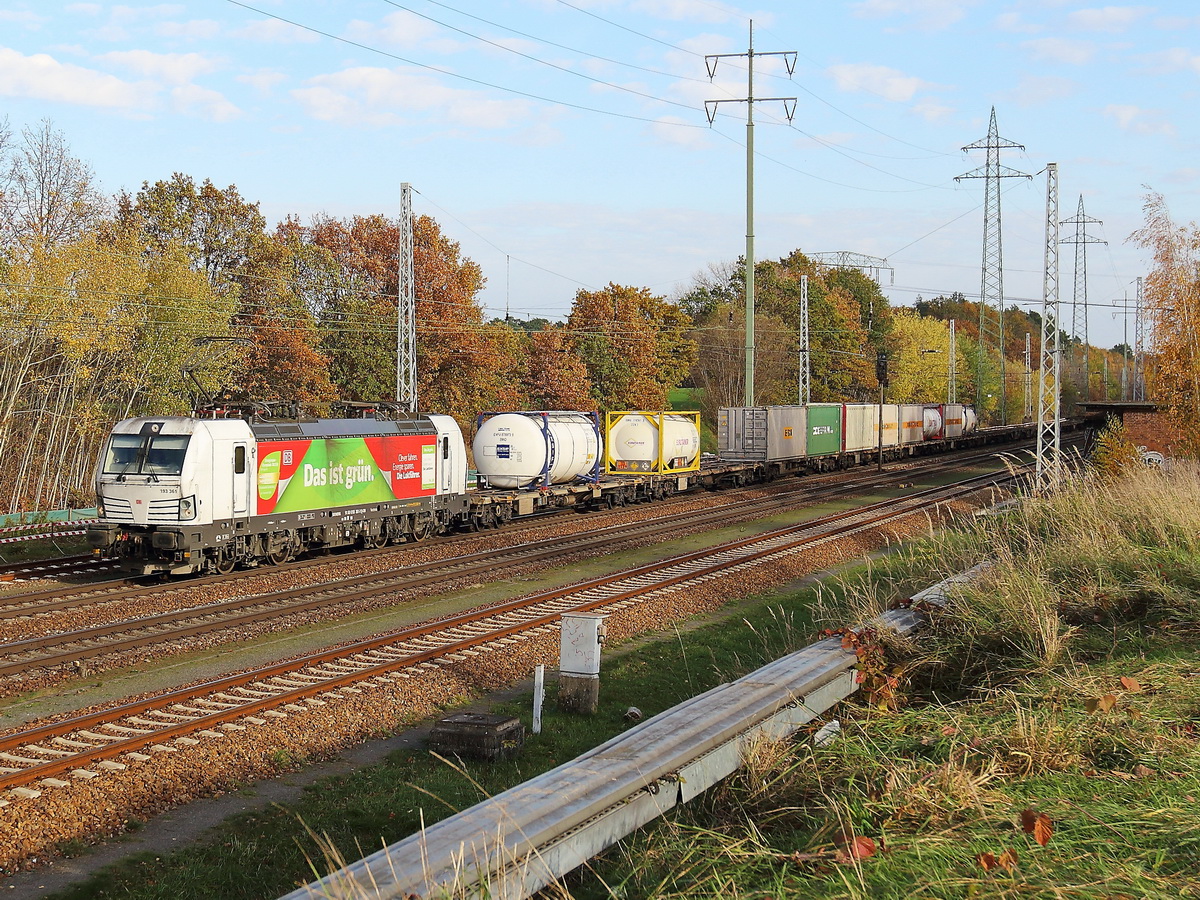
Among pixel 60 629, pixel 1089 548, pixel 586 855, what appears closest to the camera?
pixel 586 855

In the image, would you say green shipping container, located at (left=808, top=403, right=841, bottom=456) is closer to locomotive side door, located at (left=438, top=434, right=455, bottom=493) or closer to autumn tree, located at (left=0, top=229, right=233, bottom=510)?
locomotive side door, located at (left=438, top=434, right=455, bottom=493)

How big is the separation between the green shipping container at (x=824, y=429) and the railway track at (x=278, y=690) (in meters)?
26.6

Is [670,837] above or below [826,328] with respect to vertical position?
below

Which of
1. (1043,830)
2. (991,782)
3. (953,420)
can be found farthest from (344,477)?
(953,420)

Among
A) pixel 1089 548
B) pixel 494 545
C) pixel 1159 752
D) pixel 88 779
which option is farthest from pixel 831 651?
Answer: pixel 494 545

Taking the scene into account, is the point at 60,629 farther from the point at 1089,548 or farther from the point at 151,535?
the point at 1089,548

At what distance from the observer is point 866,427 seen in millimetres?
52219

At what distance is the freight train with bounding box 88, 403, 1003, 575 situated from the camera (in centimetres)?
1894

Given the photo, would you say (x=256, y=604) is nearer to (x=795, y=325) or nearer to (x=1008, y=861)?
(x=1008, y=861)

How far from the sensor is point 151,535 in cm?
1888

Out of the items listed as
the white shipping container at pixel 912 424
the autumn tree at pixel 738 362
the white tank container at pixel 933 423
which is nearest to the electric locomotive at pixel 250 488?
the white shipping container at pixel 912 424

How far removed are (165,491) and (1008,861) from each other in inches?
695

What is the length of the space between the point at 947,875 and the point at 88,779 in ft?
24.8


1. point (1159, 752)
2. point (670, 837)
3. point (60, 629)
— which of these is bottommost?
point (60, 629)
